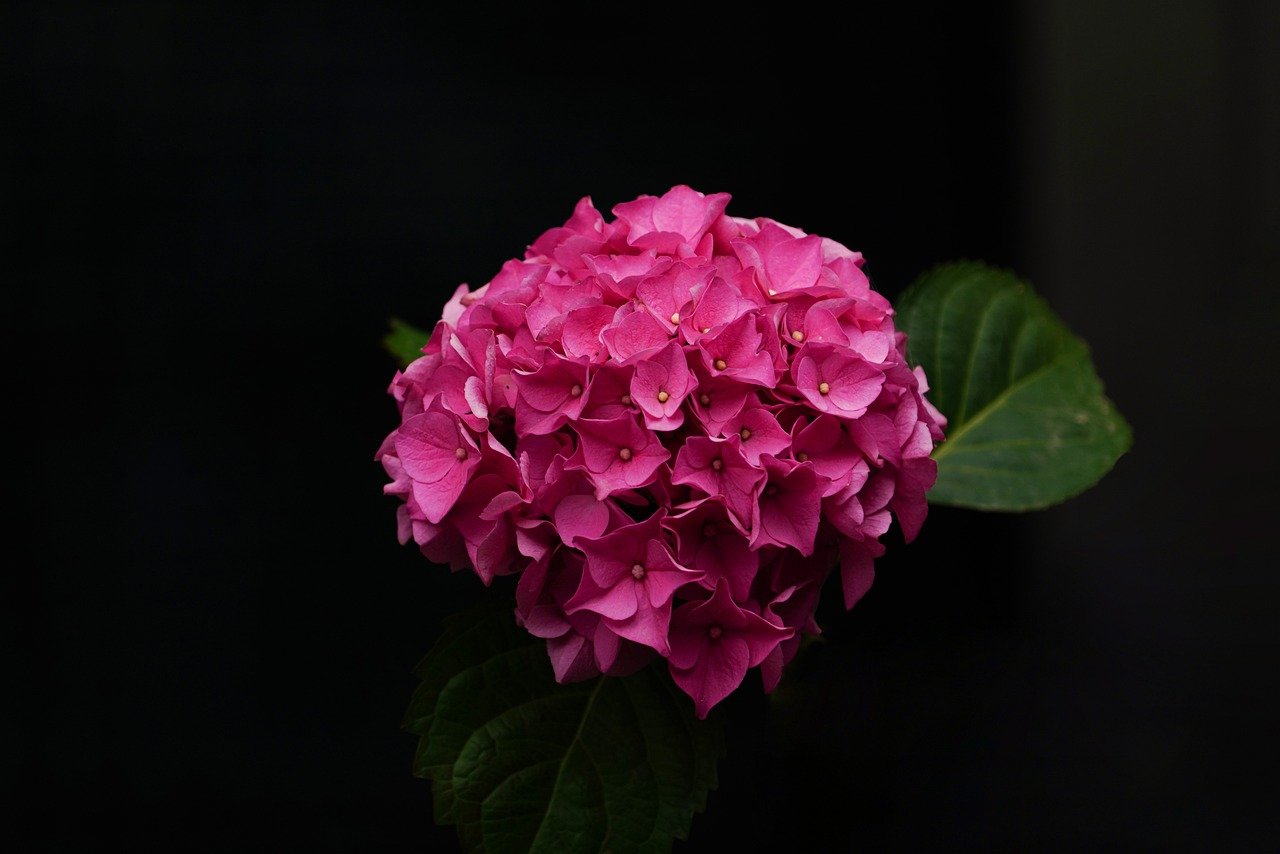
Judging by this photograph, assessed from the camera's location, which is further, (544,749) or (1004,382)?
(1004,382)

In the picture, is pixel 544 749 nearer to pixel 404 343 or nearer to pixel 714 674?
pixel 714 674

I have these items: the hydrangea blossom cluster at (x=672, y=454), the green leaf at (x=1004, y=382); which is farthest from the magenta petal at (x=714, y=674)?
the green leaf at (x=1004, y=382)

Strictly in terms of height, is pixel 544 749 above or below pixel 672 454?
below

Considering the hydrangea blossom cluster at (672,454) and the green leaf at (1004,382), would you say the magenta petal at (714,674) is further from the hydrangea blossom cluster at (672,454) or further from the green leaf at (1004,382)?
the green leaf at (1004,382)

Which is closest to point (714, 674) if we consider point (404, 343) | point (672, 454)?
point (672, 454)

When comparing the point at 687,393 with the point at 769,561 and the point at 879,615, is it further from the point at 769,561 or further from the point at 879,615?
the point at 879,615

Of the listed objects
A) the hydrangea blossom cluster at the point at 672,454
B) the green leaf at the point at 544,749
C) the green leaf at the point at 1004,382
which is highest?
the hydrangea blossom cluster at the point at 672,454

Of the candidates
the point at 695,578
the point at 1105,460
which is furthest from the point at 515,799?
the point at 1105,460
